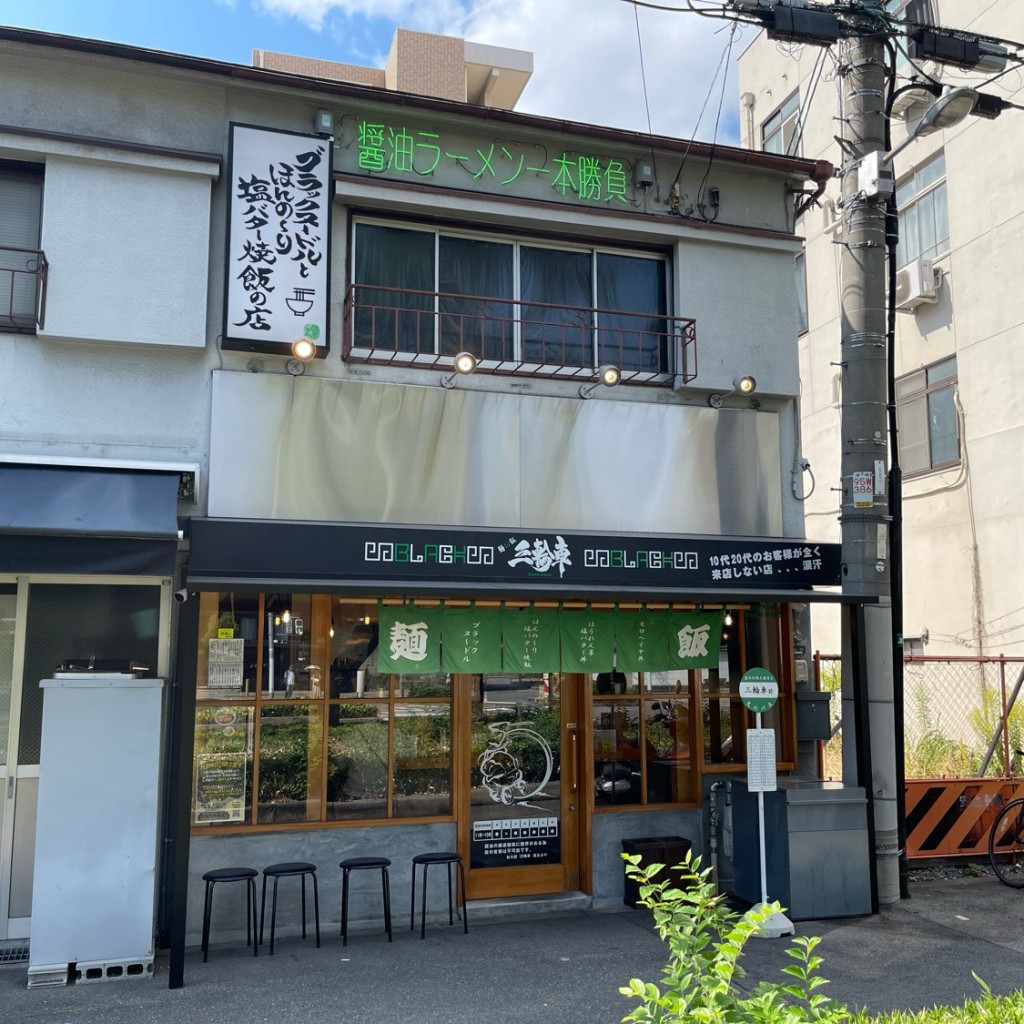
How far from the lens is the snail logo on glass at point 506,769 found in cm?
930

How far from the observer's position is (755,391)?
1024cm

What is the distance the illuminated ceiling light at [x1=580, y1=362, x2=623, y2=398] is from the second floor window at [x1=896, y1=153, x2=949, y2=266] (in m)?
9.95

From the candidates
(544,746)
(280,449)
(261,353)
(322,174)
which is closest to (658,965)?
(544,746)

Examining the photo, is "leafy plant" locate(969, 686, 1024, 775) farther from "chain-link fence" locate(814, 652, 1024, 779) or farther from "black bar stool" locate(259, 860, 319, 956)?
"black bar stool" locate(259, 860, 319, 956)

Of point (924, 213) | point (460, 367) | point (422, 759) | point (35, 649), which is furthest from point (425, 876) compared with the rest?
point (924, 213)

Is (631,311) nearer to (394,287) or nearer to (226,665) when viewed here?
(394,287)

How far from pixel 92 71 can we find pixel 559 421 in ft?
17.4

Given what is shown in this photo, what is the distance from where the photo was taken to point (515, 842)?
927 cm

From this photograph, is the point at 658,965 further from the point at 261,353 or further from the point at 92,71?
the point at 92,71

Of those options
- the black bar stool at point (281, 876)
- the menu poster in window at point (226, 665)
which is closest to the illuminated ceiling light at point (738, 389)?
the menu poster in window at point (226, 665)

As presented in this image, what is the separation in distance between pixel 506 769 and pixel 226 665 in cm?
288

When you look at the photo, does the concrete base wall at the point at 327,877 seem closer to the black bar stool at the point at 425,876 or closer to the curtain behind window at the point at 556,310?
the black bar stool at the point at 425,876

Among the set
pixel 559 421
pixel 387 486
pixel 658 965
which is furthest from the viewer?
pixel 559 421

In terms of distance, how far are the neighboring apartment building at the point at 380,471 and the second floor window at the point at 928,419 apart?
7.27 metres
